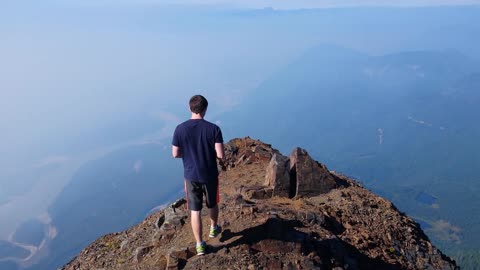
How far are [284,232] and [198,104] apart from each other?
166 inches

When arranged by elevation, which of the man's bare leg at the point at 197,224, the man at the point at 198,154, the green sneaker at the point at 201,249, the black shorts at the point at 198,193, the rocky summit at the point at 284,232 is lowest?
the rocky summit at the point at 284,232

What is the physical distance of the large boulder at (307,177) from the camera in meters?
17.7

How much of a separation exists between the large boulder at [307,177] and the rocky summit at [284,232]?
0.13ft

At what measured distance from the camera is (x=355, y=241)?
14156 mm

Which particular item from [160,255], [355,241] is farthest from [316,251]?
[160,255]

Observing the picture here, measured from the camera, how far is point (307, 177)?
17.9 m

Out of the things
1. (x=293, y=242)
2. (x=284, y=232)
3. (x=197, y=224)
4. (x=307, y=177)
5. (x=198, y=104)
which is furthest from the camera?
(x=307, y=177)

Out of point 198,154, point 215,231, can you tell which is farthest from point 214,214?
point 198,154

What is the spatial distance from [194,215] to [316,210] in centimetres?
586

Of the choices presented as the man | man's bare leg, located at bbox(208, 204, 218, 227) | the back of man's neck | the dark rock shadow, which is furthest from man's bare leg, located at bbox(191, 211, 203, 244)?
the back of man's neck

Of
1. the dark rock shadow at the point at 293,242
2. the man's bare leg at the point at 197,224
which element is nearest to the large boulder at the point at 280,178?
the dark rock shadow at the point at 293,242

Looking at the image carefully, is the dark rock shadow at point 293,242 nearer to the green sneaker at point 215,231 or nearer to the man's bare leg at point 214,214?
the green sneaker at point 215,231

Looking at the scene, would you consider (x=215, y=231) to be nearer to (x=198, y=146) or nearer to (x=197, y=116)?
(x=198, y=146)

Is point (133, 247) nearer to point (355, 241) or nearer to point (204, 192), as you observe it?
point (204, 192)
